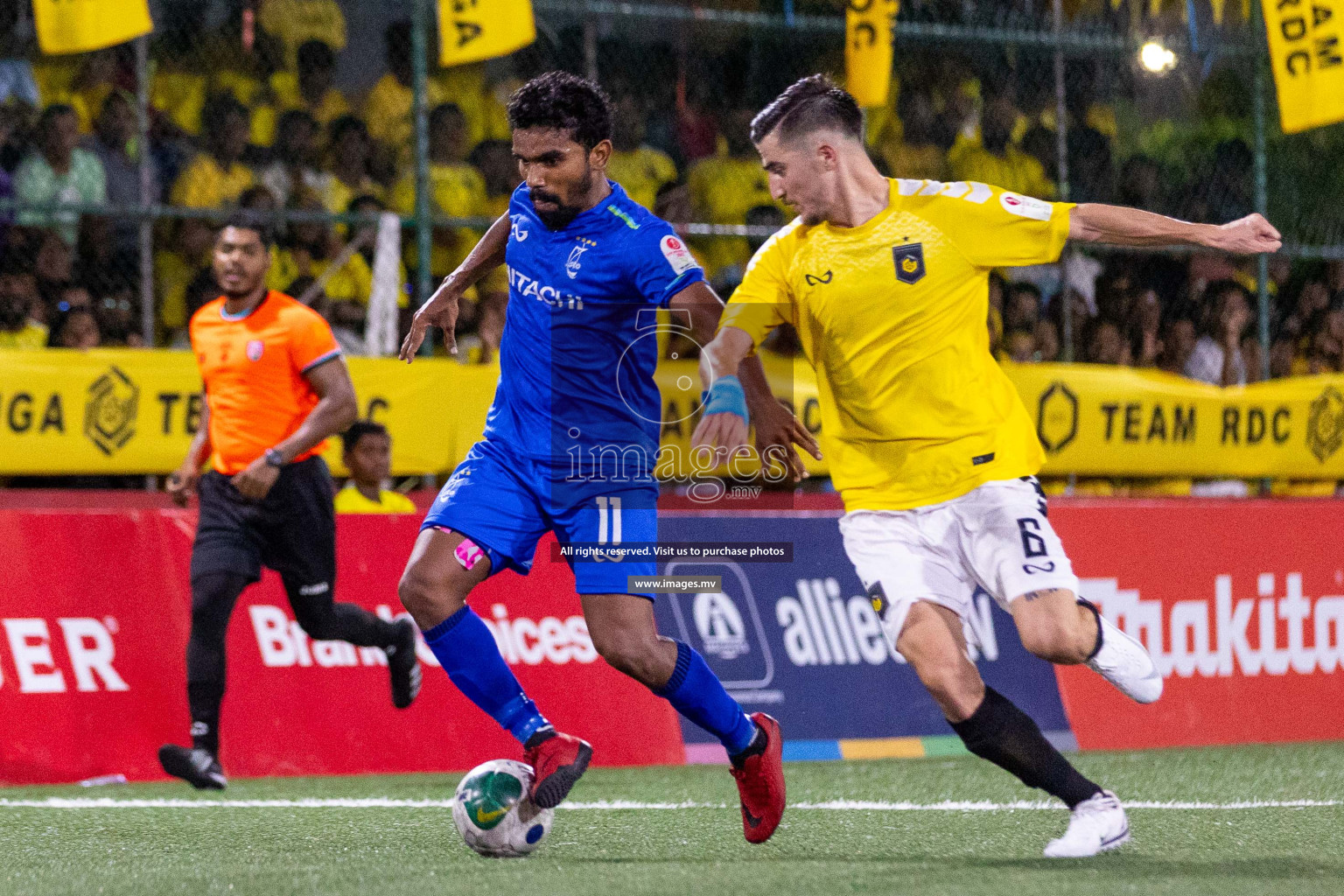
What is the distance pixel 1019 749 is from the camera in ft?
15.8

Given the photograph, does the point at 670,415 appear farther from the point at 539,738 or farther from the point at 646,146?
the point at 539,738

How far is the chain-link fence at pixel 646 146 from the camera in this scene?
9891 millimetres

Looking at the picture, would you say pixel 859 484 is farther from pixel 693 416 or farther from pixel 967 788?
pixel 693 416

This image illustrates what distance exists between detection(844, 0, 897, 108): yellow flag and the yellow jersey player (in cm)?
632

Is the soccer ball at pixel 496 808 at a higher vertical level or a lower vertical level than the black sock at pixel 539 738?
lower

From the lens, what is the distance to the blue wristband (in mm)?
4496

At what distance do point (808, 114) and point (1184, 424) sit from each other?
270 inches

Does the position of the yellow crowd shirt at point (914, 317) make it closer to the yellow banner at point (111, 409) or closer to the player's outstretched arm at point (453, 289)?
the player's outstretched arm at point (453, 289)

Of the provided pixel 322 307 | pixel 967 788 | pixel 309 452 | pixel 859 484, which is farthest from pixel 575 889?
pixel 322 307

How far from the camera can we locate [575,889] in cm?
434

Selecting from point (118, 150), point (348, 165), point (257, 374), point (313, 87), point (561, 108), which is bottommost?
point (257, 374)

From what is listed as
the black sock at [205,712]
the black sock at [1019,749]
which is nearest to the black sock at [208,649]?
the black sock at [205,712]

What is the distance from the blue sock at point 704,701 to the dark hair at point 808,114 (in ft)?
4.98

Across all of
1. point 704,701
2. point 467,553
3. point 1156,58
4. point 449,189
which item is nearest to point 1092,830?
point 704,701
